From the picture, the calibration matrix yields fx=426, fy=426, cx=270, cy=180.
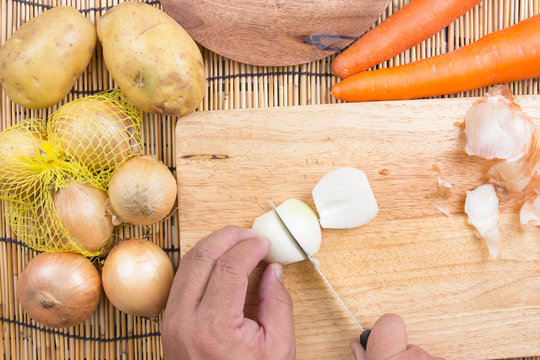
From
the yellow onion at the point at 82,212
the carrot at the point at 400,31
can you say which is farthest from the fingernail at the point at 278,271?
the carrot at the point at 400,31

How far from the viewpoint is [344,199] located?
0.98 metres

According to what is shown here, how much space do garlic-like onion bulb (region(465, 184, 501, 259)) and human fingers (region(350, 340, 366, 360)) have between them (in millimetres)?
385

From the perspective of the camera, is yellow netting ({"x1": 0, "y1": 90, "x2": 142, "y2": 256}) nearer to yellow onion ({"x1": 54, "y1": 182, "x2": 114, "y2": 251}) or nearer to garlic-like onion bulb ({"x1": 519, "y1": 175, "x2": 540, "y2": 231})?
yellow onion ({"x1": 54, "y1": 182, "x2": 114, "y2": 251})

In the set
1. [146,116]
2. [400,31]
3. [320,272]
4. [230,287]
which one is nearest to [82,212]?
[146,116]

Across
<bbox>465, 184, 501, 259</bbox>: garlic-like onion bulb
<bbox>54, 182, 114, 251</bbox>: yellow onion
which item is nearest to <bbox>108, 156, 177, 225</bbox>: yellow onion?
<bbox>54, 182, 114, 251</bbox>: yellow onion

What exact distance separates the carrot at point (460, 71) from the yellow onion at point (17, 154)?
0.73 meters

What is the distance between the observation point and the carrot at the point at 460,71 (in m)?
1.05

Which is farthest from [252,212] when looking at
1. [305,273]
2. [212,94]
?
[212,94]

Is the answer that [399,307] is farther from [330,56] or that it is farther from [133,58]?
A: [133,58]

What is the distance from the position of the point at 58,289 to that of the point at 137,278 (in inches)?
7.1

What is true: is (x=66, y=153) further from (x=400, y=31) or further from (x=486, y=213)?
(x=486, y=213)

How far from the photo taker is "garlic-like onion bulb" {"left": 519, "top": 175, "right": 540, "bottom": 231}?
1.00 metres

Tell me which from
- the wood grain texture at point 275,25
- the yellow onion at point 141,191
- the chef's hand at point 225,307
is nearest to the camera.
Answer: the chef's hand at point 225,307

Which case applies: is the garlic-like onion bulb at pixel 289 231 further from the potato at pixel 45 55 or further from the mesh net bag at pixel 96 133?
the potato at pixel 45 55
